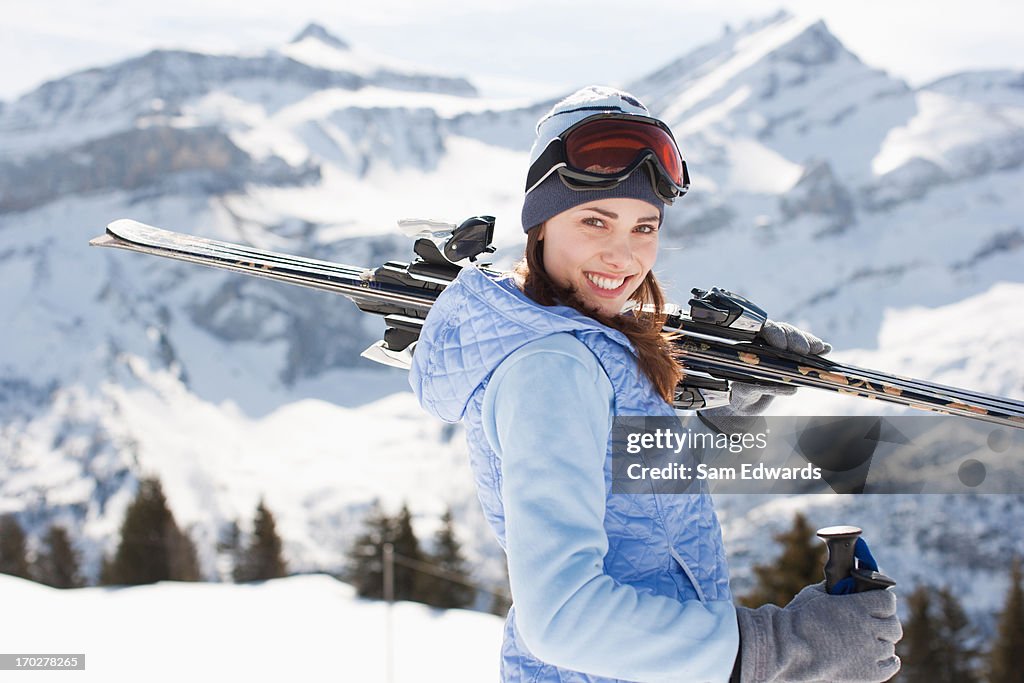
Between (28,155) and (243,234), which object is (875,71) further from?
(28,155)

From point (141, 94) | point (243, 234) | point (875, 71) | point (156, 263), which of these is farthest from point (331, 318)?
point (875, 71)

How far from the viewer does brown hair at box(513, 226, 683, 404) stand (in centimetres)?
166

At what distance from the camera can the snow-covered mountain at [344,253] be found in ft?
286

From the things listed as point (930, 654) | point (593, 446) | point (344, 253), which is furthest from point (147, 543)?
point (344, 253)

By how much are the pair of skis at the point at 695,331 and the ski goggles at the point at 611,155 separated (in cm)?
48

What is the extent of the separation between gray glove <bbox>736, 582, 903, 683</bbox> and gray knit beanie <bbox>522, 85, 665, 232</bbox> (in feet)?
2.77

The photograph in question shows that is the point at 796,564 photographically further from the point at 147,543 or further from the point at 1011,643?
the point at 147,543

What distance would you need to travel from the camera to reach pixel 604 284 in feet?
5.67

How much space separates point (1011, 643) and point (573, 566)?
74.8ft

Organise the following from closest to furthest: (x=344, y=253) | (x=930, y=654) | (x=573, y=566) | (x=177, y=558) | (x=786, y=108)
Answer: (x=573, y=566)
(x=930, y=654)
(x=177, y=558)
(x=344, y=253)
(x=786, y=108)

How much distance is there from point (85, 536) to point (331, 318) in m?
58.8

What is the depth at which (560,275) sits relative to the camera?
1.76m

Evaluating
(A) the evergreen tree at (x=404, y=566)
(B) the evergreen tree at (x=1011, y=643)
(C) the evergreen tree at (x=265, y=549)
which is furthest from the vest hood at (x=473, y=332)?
(C) the evergreen tree at (x=265, y=549)

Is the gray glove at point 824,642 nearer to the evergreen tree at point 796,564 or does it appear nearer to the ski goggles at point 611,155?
the ski goggles at point 611,155
